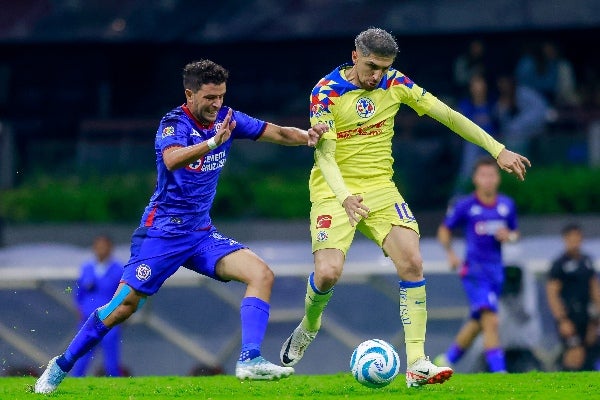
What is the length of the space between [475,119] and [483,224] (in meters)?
3.95

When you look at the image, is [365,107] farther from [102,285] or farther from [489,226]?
[102,285]

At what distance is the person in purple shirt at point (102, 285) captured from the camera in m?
16.8

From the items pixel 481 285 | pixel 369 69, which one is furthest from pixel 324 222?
pixel 481 285

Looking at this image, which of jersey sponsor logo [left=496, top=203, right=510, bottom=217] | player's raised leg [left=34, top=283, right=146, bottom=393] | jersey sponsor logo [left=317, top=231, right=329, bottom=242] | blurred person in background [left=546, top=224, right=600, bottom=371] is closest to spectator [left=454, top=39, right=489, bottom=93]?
blurred person in background [left=546, top=224, right=600, bottom=371]

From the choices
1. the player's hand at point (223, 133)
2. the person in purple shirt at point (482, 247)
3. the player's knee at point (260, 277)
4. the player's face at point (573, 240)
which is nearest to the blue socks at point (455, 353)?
the person in purple shirt at point (482, 247)

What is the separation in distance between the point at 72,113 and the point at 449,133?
6.16 meters

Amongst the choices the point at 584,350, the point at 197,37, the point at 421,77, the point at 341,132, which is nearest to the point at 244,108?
the point at 197,37

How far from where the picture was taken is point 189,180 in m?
10.5

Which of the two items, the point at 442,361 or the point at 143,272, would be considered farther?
the point at 442,361

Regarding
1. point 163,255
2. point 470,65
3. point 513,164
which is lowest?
point 163,255

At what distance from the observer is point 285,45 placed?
2216cm

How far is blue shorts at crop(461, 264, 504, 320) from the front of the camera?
15133 mm

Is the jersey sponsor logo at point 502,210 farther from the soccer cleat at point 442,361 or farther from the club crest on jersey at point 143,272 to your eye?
the club crest on jersey at point 143,272

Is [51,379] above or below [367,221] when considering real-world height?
below
